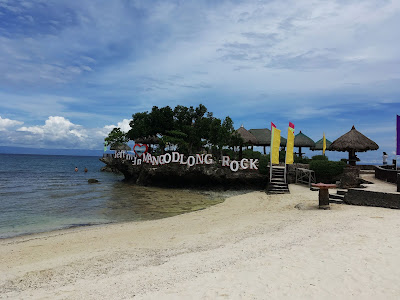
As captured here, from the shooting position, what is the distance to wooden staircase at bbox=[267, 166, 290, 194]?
838 inches

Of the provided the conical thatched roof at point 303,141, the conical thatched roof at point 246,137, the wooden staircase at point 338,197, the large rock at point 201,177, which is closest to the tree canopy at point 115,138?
the large rock at point 201,177

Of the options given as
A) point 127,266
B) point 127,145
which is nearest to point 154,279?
point 127,266

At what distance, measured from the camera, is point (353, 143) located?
85.2 ft

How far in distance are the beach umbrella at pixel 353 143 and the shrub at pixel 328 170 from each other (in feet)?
10.0

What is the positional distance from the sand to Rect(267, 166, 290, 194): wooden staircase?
8.65m

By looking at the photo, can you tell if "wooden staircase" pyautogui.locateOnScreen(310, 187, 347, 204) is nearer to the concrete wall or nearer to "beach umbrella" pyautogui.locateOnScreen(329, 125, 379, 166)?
the concrete wall

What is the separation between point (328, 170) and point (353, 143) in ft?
16.2

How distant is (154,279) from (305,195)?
1466 cm

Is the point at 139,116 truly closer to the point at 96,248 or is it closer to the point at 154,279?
the point at 96,248

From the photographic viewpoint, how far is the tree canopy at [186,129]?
33.8 meters

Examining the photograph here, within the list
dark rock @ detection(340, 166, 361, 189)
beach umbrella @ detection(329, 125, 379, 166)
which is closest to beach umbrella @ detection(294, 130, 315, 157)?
beach umbrella @ detection(329, 125, 379, 166)

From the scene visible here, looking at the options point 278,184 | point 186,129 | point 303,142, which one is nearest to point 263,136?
point 303,142

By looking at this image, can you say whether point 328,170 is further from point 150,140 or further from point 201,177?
point 150,140

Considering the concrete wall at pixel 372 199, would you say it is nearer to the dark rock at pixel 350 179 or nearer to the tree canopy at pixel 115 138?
the dark rock at pixel 350 179
